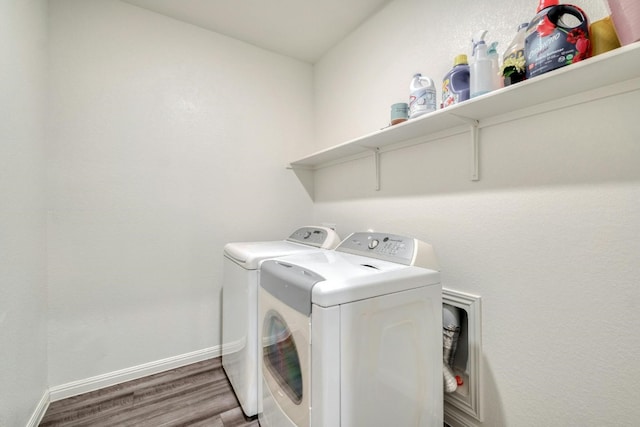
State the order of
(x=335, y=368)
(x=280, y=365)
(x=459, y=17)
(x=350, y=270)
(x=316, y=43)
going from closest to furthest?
(x=335, y=368)
(x=350, y=270)
(x=280, y=365)
(x=459, y=17)
(x=316, y=43)

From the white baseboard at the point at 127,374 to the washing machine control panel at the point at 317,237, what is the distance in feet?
3.55

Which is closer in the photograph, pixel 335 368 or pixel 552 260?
pixel 335 368

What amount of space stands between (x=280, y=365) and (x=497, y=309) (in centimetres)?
101

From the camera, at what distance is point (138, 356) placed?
183cm

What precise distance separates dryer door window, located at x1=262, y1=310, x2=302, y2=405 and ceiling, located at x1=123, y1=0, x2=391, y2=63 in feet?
6.47

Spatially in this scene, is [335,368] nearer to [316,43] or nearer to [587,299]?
[587,299]

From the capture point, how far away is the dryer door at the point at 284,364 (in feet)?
3.14

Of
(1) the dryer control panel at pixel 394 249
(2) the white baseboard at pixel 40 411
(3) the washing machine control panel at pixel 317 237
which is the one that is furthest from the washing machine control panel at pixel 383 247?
(2) the white baseboard at pixel 40 411

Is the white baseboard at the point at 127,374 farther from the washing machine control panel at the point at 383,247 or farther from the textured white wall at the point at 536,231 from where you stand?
the textured white wall at the point at 536,231

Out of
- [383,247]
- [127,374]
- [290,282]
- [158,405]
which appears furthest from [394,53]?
[127,374]

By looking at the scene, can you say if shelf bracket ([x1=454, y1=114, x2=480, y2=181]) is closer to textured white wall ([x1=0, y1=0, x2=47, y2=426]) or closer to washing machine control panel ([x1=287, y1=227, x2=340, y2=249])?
washing machine control panel ([x1=287, y1=227, x2=340, y2=249])

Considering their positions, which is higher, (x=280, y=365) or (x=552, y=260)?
(x=552, y=260)

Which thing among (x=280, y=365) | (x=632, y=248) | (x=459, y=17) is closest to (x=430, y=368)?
(x=280, y=365)

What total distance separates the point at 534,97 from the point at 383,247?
33.9 inches
